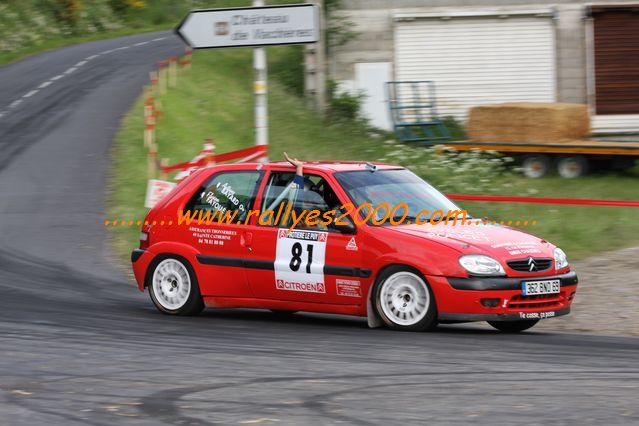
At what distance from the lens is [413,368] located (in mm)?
7590

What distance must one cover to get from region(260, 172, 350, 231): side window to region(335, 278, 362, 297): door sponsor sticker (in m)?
0.50

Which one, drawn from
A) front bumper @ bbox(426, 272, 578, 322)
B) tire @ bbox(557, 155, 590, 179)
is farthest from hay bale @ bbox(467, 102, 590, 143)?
front bumper @ bbox(426, 272, 578, 322)

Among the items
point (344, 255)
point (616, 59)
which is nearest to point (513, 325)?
point (344, 255)

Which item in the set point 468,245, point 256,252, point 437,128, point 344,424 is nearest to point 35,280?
point 256,252

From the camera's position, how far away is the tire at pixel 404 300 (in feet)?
30.7

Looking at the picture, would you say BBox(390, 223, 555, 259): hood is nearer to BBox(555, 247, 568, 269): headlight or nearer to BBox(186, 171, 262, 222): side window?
BBox(555, 247, 568, 269): headlight

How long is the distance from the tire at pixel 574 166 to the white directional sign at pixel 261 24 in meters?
12.9

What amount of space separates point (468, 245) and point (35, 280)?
5767 mm

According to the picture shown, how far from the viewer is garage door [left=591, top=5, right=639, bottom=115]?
30734 mm

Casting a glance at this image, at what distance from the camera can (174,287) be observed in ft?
35.8

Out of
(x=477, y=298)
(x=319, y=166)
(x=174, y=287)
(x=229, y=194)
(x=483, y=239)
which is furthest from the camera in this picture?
(x=174, y=287)

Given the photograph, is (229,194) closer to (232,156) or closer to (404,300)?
(404,300)

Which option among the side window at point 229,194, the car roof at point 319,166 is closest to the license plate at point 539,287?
the car roof at point 319,166

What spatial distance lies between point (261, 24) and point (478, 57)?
56.3 ft
